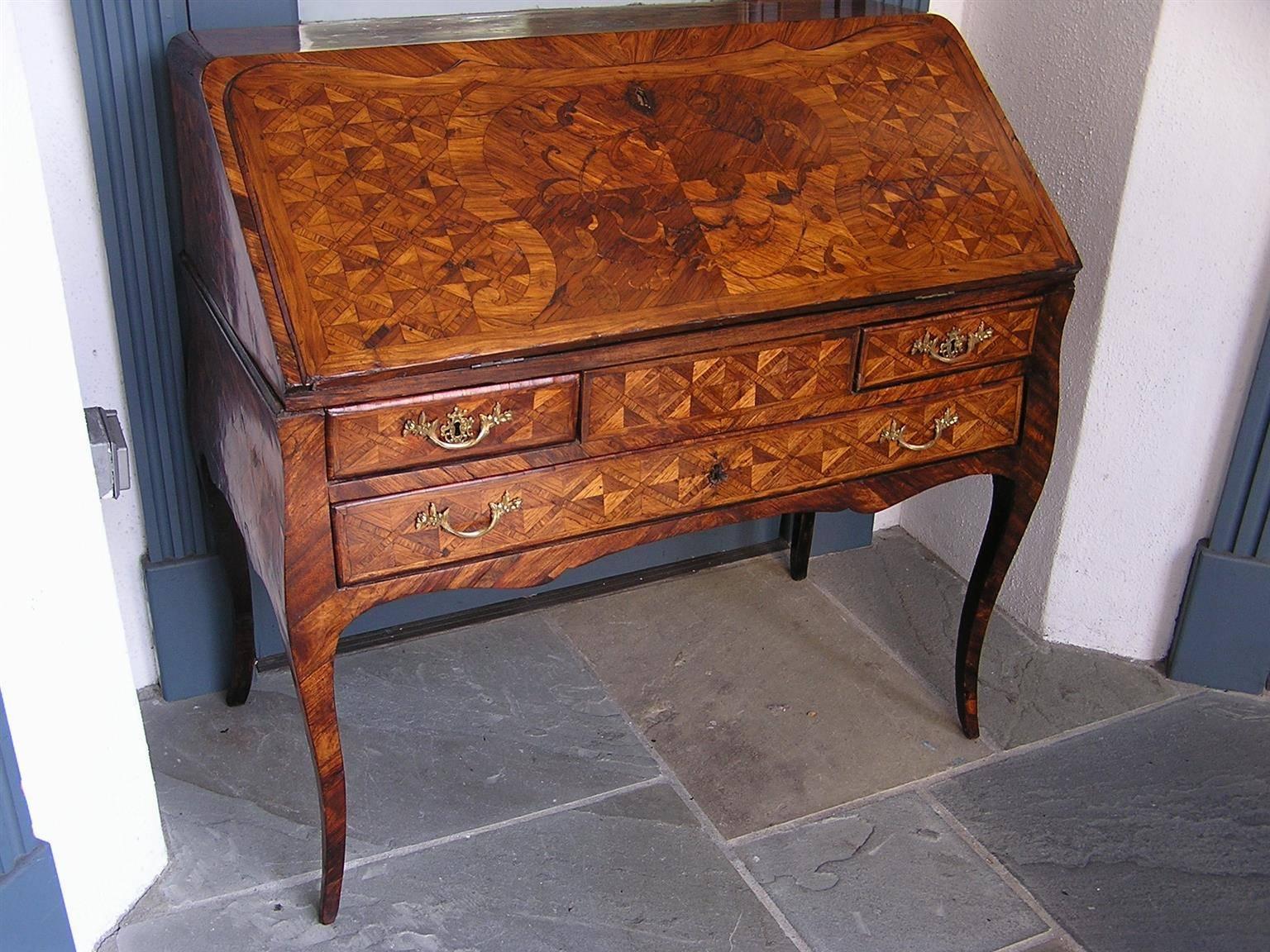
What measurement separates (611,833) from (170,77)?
4.63ft

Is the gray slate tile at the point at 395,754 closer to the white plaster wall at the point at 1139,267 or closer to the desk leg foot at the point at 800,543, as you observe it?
the desk leg foot at the point at 800,543

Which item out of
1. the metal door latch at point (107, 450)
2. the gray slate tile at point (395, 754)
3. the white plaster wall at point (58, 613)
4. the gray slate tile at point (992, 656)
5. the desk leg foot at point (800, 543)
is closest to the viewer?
the white plaster wall at point (58, 613)

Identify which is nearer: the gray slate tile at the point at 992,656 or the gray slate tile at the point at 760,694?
the gray slate tile at the point at 760,694

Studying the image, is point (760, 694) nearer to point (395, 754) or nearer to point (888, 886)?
point (888, 886)

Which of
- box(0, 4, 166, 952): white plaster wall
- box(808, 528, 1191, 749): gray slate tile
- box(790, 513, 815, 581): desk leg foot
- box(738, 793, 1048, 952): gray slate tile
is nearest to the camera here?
box(0, 4, 166, 952): white plaster wall

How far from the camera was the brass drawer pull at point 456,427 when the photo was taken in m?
1.75

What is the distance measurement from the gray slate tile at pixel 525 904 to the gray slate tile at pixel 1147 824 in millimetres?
498

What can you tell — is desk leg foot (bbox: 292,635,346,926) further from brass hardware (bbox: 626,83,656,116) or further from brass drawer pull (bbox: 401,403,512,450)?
brass hardware (bbox: 626,83,656,116)

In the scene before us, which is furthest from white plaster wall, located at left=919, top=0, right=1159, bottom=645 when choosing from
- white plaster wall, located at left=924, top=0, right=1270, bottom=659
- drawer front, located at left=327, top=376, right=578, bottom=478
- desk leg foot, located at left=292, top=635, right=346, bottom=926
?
desk leg foot, located at left=292, top=635, right=346, bottom=926

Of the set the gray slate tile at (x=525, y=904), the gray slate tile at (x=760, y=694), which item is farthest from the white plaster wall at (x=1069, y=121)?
the gray slate tile at (x=525, y=904)

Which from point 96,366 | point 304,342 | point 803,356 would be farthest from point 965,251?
point 96,366

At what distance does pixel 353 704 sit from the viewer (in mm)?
2549

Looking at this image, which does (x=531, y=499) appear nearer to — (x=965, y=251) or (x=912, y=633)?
(x=965, y=251)

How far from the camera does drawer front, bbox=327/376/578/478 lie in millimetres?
1721
